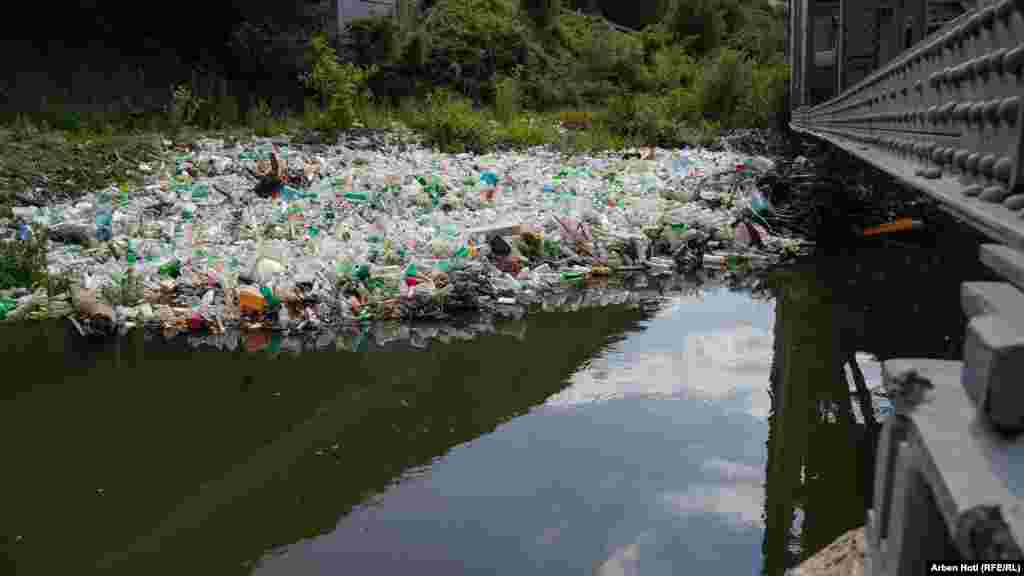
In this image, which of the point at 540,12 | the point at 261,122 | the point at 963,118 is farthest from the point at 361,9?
the point at 963,118

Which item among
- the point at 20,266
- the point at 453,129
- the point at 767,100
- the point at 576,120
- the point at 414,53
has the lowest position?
the point at 20,266

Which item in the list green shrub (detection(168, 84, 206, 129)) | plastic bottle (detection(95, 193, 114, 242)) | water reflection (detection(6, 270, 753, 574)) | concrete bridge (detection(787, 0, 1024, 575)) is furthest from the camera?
green shrub (detection(168, 84, 206, 129))

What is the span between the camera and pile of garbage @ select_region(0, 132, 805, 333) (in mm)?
5156

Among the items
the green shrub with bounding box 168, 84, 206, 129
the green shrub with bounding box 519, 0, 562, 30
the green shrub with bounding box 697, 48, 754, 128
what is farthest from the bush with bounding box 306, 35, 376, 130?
the green shrub with bounding box 519, 0, 562, 30

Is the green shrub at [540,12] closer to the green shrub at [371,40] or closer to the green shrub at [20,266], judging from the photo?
the green shrub at [371,40]

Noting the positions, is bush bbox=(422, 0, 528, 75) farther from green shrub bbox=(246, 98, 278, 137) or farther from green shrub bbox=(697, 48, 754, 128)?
green shrub bbox=(246, 98, 278, 137)

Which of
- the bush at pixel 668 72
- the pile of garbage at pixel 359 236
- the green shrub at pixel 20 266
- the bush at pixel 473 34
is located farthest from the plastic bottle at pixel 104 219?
the bush at pixel 668 72

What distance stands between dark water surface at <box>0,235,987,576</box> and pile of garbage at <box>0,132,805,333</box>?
53cm

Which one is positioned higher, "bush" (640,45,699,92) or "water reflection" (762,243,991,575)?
"bush" (640,45,699,92)

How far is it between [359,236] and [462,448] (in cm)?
356

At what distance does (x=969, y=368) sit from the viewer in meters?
1.06

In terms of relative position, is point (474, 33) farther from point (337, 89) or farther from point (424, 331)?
point (424, 331)

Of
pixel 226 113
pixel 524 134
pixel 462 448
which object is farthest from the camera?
pixel 524 134

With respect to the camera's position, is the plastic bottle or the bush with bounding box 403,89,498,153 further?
the bush with bounding box 403,89,498,153
